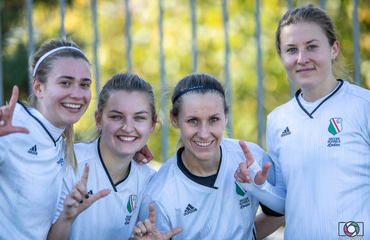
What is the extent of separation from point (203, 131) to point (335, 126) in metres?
0.78

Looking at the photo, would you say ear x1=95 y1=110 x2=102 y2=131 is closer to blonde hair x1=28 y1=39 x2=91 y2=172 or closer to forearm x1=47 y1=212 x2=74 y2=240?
blonde hair x1=28 y1=39 x2=91 y2=172

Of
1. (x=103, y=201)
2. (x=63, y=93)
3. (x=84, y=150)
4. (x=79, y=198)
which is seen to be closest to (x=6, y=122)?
(x=63, y=93)

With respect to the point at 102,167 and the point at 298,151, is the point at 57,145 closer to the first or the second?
the point at 102,167

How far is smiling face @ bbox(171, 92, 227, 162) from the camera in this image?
93.7 inches

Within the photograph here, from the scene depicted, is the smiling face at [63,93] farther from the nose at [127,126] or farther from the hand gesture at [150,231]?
the hand gesture at [150,231]

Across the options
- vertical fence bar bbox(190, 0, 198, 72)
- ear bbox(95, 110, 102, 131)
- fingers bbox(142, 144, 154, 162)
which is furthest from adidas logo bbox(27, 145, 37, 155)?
vertical fence bar bbox(190, 0, 198, 72)

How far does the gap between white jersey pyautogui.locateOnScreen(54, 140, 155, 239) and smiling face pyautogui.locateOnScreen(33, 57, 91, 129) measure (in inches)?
11.9

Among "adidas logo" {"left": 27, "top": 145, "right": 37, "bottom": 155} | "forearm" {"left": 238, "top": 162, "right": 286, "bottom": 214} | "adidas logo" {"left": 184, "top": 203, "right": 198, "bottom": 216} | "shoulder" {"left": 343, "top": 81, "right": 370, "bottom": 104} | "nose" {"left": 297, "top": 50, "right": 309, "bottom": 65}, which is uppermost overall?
"nose" {"left": 297, "top": 50, "right": 309, "bottom": 65}

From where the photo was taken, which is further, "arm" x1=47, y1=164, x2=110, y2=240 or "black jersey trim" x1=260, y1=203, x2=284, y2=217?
"black jersey trim" x1=260, y1=203, x2=284, y2=217

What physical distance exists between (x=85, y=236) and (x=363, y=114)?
180cm

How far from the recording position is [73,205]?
2029 millimetres

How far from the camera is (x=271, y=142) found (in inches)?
100.0

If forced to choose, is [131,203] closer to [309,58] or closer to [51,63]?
[51,63]

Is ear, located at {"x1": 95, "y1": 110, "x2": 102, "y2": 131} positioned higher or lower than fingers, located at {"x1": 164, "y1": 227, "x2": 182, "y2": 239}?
higher
